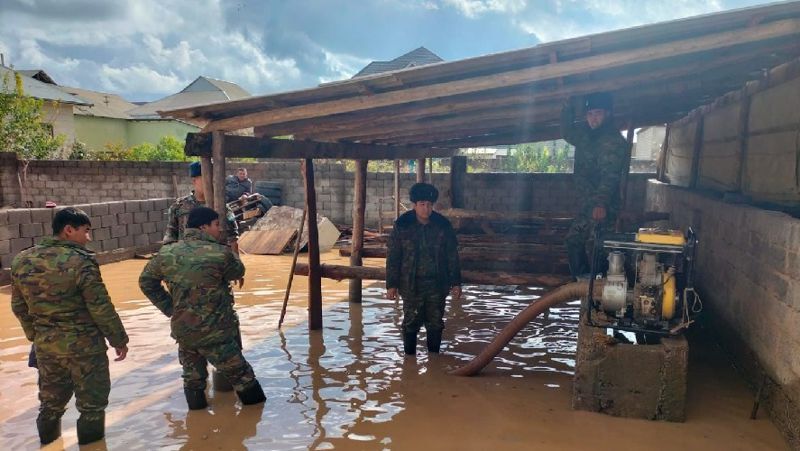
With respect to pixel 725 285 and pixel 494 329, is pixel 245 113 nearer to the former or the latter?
pixel 494 329

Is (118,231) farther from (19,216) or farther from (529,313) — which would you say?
(529,313)

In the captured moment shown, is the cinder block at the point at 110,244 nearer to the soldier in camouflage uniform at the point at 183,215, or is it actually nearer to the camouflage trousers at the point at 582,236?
the soldier in camouflage uniform at the point at 183,215

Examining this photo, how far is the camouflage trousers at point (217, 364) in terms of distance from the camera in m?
4.10

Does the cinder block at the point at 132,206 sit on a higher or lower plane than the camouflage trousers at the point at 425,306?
higher

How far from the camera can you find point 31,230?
874 cm

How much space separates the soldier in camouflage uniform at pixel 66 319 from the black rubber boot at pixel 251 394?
0.99 meters

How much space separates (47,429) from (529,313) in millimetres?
3760

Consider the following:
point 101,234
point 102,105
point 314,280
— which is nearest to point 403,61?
point 102,105

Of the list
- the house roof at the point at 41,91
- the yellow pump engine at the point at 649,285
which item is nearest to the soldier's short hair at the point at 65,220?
the yellow pump engine at the point at 649,285

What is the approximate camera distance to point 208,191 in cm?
454

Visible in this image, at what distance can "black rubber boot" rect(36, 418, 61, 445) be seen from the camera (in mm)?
3758

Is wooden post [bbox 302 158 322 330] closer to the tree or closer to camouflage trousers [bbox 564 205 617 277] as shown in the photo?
camouflage trousers [bbox 564 205 617 277]

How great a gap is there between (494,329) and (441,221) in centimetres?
199

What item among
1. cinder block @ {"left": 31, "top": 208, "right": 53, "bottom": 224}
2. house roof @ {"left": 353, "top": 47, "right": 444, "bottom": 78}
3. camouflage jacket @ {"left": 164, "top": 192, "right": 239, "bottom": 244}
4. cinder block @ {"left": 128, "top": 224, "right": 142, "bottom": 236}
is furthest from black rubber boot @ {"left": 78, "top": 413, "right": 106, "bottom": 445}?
house roof @ {"left": 353, "top": 47, "right": 444, "bottom": 78}
